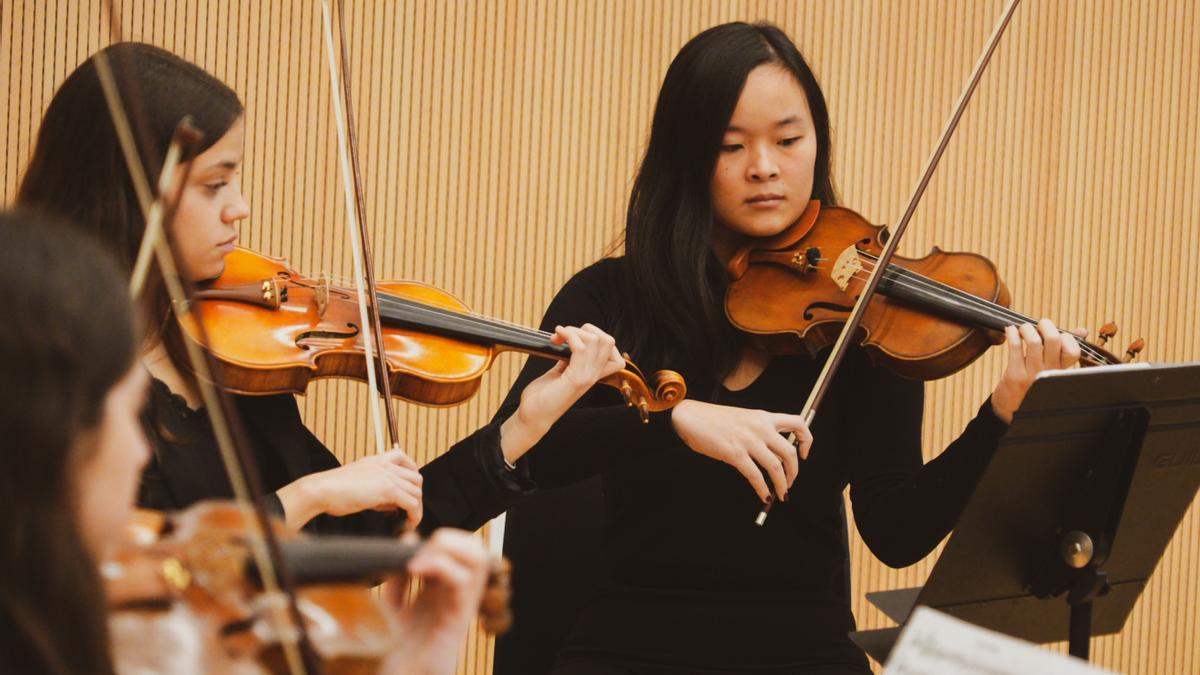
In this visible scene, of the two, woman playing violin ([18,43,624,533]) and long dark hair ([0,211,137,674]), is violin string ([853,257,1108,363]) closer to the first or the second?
woman playing violin ([18,43,624,533])

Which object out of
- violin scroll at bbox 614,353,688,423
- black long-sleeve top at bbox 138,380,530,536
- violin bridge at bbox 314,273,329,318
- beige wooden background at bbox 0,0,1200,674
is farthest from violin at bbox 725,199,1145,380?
beige wooden background at bbox 0,0,1200,674

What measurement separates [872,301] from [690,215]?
282mm

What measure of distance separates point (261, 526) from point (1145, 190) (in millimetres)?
2646

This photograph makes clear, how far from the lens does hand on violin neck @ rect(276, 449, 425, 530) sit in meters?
1.34

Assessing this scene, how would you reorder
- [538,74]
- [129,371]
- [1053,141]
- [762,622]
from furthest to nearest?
[1053,141]
[538,74]
[762,622]
[129,371]

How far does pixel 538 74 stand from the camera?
263cm

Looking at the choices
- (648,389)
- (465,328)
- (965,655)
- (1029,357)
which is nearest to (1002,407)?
(1029,357)

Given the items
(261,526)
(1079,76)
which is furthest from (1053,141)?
(261,526)

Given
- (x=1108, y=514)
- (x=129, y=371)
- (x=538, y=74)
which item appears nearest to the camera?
(x=129, y=371)

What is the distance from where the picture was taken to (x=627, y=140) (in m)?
2.68

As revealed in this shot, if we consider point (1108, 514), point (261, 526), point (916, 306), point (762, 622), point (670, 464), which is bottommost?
point (762, 622)

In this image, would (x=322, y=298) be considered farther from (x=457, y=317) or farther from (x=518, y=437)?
(x=518, y=437)

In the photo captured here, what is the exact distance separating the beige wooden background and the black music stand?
1.37 metres

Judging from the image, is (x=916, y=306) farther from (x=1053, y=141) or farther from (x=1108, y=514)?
(x=1053, y=141)
